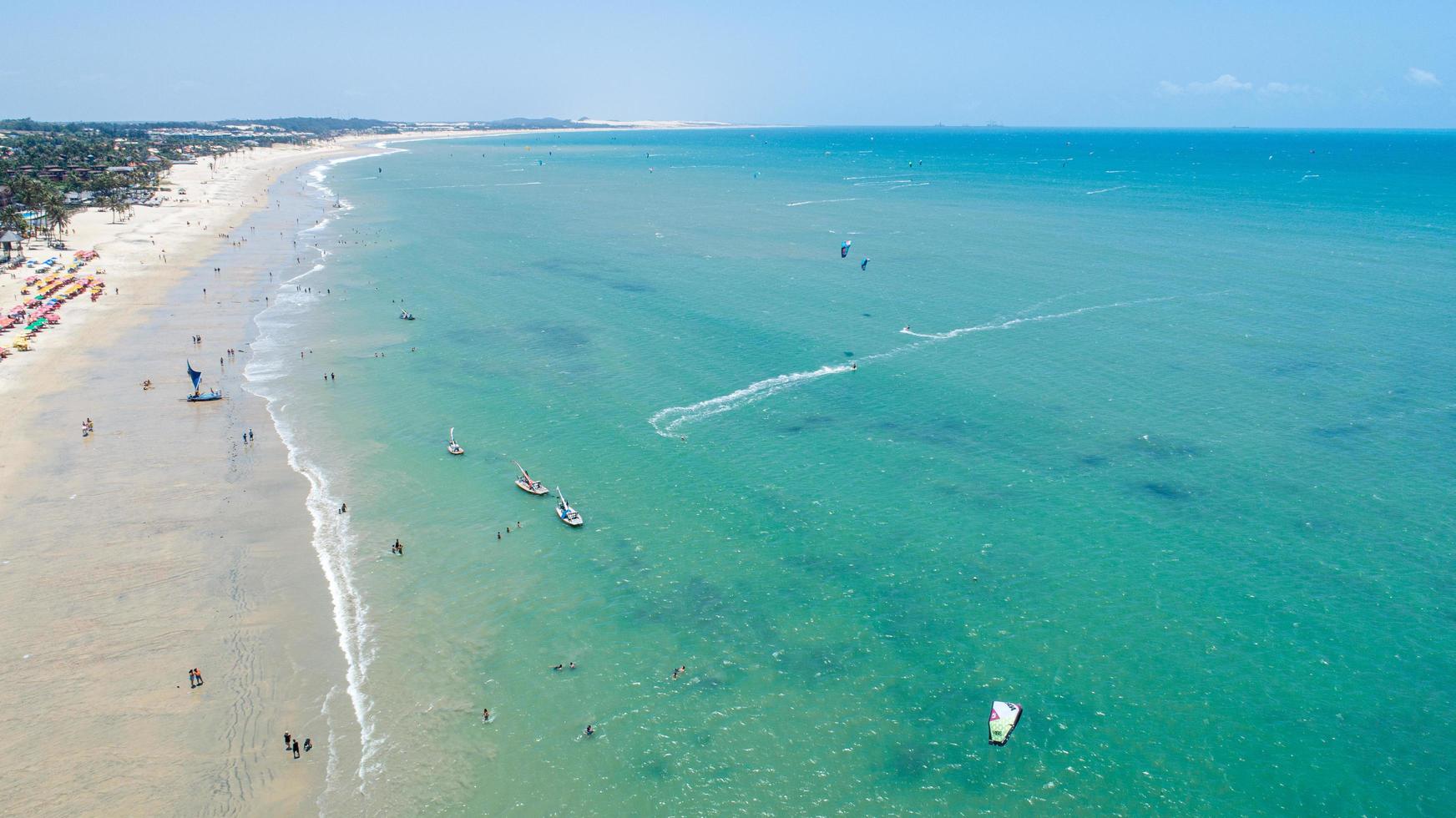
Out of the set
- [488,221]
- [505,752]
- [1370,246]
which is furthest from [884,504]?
[488,221]

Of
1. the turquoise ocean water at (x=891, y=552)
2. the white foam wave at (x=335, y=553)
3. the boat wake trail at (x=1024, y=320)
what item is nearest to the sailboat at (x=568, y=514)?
the turquoise ocean water at (x=891, y=552)

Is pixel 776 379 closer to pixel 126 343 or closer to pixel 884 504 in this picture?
pixel 884 504

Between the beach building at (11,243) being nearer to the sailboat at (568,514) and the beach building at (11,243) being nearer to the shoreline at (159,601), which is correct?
the shoreline at (159,601)

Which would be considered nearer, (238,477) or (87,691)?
(87,691)

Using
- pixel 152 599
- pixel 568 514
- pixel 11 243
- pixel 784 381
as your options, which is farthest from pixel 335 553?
pixel 11 243

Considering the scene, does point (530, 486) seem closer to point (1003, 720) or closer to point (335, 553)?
point (335, 553)
